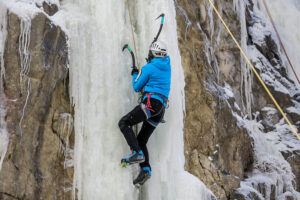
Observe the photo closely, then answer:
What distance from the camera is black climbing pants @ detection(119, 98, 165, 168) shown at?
4.86 metres

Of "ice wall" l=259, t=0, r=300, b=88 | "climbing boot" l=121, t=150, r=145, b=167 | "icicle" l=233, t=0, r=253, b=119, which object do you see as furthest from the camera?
"ice wall" l=259, t=0, r=300, b=88

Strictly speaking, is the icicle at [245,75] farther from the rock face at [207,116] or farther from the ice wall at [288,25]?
the ice wall at [288,25]

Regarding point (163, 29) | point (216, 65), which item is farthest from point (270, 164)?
point (163, 29)

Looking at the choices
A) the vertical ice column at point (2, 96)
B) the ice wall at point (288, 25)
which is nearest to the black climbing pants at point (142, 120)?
the vertical ice column at point (2, 96)

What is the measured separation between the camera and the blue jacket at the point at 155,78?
5.01 m

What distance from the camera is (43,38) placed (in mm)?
4914

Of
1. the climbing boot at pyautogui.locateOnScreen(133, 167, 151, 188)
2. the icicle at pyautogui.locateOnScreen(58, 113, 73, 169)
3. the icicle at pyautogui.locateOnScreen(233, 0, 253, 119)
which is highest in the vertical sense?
the icicle at pyautogui.locateOnScreen(233, 0, 253, 119)

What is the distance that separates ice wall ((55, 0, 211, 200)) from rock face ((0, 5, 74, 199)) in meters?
0.19

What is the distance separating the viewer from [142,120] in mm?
4934

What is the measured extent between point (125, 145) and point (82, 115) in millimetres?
694

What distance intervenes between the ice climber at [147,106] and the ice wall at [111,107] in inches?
11.0

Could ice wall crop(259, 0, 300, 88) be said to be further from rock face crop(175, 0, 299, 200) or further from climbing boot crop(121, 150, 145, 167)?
climbing boot crop(121, 150, 145, 167)

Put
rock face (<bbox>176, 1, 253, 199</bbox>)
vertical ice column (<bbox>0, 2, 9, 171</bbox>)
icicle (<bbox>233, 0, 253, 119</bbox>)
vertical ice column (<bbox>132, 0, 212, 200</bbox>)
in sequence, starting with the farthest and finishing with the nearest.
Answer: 1. icicle (<bbox>233, 0, 253, 119</bbox>)
2. rock face (<bbox>176, 1, 253, 199</bbox>)
3. vertical ice column (<bbox>132, 0, 212, 200</bbox>)
4. vertical ice column (<bbox>0, 2, 9, 171</bbox>)

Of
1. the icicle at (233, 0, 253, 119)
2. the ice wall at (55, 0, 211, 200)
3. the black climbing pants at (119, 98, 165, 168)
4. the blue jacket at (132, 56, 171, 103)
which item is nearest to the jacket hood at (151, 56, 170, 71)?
the blue jacket at (132, 56, 171, 103)
